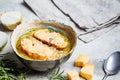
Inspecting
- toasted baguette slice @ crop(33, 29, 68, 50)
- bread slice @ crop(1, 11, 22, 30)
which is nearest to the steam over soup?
toasted baguette slice @ crop(33, 29, 68, 50)

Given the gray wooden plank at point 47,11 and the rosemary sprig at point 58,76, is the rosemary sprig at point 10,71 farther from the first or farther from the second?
the gray wooden plank at point 47,11

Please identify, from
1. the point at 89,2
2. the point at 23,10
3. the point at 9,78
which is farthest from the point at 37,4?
the point at 9,78

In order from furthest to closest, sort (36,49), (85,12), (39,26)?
(85,12), (39,26), (36,49)

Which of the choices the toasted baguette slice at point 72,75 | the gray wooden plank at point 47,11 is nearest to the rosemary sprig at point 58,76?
the toasted baguette slice at point 72,75

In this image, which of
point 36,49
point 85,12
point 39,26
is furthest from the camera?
point 85,12

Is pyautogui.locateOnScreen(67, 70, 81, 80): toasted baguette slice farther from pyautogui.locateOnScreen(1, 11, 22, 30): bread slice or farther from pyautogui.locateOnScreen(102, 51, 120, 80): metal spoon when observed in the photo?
pyautogui.locateOnScreen(1, 11, 22, 30): bread slice

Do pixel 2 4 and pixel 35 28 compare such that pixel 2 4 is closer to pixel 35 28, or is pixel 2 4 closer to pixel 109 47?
pixel 35 28

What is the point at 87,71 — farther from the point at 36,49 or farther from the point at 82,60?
the point at 36,49

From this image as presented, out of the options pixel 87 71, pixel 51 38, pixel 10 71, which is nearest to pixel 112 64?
pixel 87 71
